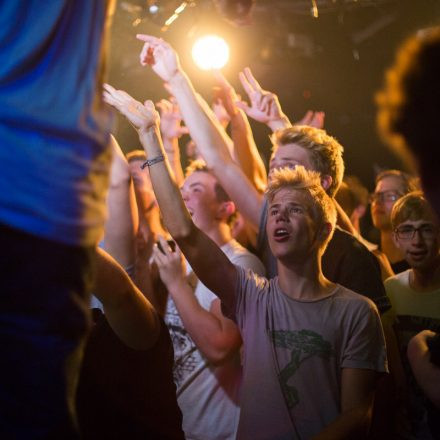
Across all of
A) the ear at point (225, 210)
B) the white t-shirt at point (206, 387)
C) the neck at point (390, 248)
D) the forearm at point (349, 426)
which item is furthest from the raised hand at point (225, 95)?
the forearm at point (349, 426)

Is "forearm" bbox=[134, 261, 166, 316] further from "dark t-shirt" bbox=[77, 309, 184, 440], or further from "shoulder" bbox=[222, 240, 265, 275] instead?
"dark t-shirt" bbox=[77, 309, 184, 440]

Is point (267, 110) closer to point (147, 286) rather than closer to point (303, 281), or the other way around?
point (147, 286)

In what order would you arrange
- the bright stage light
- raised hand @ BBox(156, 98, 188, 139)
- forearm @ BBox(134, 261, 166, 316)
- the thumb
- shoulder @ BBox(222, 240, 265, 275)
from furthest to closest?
the bright stage light → raised hand @ BBox(156, 98, 188, 139) → the thumb → forearm @ BBox(134, 261, 166, 316) → shoulder @ BBox(222, 240, 265, 275)

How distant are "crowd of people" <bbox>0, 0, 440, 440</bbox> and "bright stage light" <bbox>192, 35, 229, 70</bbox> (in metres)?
0.97

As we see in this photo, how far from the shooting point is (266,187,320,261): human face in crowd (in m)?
2.35

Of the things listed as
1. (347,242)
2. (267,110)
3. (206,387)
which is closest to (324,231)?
(347,242)

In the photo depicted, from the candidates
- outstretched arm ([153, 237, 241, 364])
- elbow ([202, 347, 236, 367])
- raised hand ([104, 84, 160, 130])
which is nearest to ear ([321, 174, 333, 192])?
outstretched arm ([153, 237, 241, 364])

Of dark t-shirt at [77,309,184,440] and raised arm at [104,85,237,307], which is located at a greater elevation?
raised arm at [104,85,237,307]

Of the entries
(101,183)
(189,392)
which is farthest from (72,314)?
(189,392)

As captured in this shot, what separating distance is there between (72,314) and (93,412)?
2.30 feet

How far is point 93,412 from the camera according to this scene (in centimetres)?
139

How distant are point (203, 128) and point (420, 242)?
138 centimetres

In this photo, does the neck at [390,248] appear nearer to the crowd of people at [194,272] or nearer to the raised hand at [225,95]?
the crowd of people at [194,272]

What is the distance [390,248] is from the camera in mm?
4348
